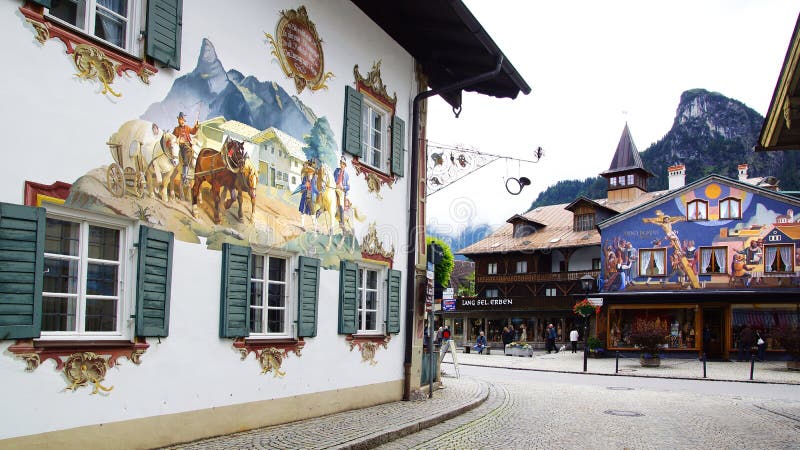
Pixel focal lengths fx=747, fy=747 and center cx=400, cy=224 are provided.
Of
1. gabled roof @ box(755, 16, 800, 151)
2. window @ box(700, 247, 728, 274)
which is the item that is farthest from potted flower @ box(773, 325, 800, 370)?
gabled roof @ box(755, 16, 800, 151)

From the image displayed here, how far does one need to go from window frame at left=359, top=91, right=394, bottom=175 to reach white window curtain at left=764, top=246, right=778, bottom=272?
90.7 feet

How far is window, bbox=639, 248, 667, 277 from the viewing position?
37.8 m

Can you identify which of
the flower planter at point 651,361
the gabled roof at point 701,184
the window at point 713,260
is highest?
the gabled roof at point 701,184

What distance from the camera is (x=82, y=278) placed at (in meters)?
7.22

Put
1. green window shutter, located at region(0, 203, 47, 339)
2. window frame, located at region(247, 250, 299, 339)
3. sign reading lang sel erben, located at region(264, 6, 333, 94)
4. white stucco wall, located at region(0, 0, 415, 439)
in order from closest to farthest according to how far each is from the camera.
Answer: green window shutter, located at region(0, 203, 47, 339) → white stucco wall, located at region(0, 0, 415, 439) → window frame, located at region(247, 250, 299, 339) → sign reading lang sel erben, located at region(264, 6, 333, 94)

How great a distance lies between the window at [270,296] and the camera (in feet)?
33.0

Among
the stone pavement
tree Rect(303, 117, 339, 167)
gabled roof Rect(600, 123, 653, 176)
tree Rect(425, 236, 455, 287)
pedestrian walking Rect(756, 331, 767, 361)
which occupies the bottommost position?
pedestrian walking Rect(756, 331, 767, 361)

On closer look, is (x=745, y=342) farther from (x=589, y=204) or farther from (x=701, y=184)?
(x=589, y=204)

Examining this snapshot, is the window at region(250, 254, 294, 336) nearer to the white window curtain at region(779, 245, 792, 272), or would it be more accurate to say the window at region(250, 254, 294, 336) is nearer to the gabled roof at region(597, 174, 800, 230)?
the gabled roof at region(597, 174, 800, 230)

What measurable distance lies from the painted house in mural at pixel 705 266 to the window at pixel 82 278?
109ft

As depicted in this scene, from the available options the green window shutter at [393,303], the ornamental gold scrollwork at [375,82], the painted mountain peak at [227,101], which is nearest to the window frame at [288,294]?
the painted mountain peak at [227,101]

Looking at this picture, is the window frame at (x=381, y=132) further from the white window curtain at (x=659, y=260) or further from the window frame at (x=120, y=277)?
the white window curtain at (x=659, y=260)

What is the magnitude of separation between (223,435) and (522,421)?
212 inches

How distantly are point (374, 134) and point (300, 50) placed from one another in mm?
3072
